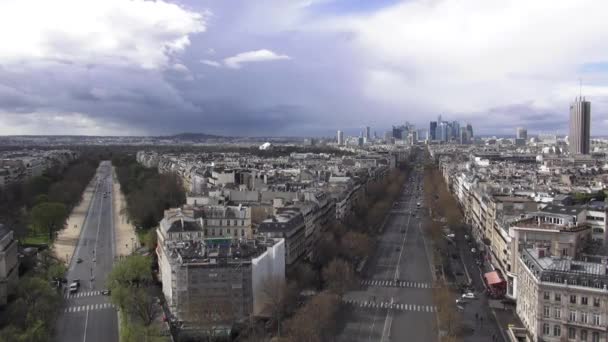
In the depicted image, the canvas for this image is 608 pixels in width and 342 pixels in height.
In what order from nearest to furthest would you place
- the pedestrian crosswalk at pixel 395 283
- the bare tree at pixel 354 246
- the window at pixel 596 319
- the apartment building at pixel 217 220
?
the window at pixel 596 319, the pedestrian crosswalk at pixel 395 283, the apartment building at pixel 217 220, the bare tree at pixel 354 246

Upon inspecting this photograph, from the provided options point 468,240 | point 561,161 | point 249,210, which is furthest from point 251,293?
point 561,161

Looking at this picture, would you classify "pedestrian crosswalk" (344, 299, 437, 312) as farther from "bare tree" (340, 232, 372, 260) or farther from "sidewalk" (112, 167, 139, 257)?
"sidewalk" (112, 167, 139, 257)

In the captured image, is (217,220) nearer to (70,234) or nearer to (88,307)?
(88,307)

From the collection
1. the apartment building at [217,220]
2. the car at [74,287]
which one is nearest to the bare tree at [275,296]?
the apartment building at [217,220]

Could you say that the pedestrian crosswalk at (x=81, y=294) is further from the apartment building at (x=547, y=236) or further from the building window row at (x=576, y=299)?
the building window row at (x=576, y=299)

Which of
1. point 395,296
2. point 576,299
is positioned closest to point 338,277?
point 395,296

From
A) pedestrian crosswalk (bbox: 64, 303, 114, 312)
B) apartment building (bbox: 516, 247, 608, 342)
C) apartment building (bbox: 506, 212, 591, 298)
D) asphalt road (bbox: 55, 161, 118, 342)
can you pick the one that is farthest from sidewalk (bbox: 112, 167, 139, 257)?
apartment building (bbox: 516, 247, 608, 342)
